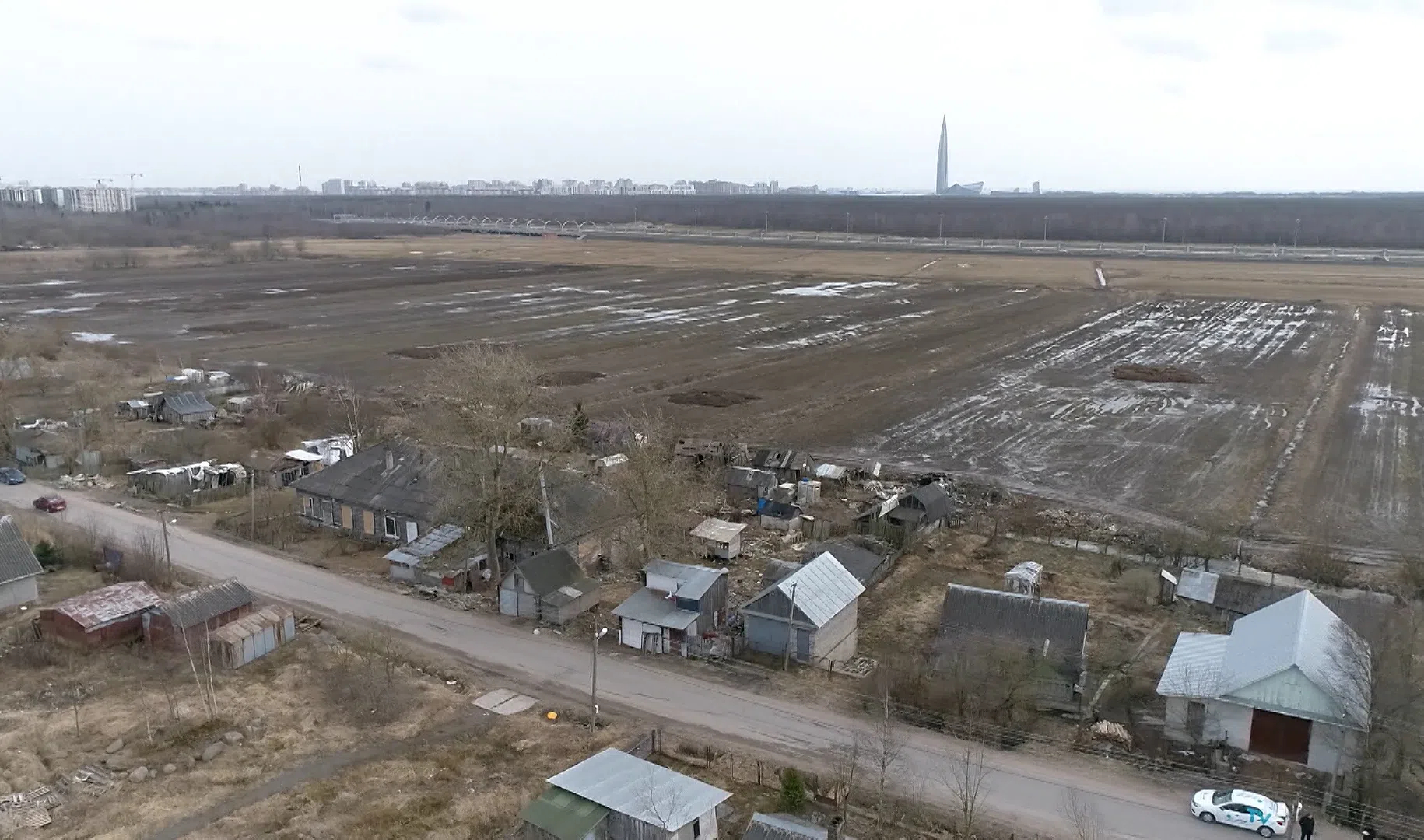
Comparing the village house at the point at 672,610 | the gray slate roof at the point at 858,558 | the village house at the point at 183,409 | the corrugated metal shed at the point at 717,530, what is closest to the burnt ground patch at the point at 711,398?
the corrugated metal shed at the point at 717,530

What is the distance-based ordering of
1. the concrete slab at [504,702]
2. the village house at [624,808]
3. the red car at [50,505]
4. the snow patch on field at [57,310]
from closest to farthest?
the village house at [624,808] → the concrete slab at [504,702] → the red car at [50,505] → the snow patch on field at [57,310]

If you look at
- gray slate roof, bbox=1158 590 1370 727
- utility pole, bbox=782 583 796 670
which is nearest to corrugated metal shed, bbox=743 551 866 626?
utility pole, bbox=782 583 796 670

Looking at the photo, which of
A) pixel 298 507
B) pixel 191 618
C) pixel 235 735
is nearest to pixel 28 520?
pixel 298 507

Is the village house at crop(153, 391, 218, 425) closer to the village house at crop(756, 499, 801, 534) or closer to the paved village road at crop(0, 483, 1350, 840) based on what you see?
the paved village road at crop(0, 483, 1350, 840)

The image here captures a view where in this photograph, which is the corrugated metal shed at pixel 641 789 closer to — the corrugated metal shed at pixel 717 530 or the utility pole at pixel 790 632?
the utility pole at pixel 790 632

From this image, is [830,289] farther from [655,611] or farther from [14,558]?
[14,558]

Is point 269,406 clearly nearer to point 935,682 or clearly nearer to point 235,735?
point 235,735
